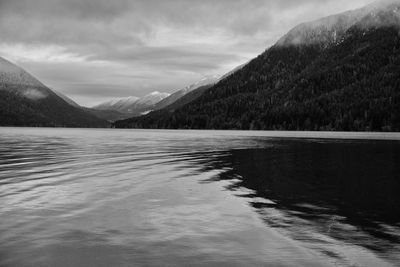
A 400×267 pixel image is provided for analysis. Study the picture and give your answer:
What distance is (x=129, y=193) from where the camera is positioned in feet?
97.8

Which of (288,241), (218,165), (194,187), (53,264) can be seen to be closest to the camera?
(53,264)

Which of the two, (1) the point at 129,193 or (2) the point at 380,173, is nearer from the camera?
(1) the point at 129,193

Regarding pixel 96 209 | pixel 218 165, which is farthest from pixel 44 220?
pixel 218 165

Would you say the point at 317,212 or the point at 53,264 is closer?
the point at 53,264

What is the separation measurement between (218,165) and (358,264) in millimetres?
34814

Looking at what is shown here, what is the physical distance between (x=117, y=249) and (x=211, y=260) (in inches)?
147

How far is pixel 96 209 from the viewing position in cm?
2458

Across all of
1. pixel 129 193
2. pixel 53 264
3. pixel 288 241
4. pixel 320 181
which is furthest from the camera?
pixel 320 181

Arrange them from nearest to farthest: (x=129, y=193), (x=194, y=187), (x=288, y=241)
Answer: (x=288, y=241) < (x=129, y=193) < (x=194, y=187)

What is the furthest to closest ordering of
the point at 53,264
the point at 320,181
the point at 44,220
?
the point at 320,181
the point at 44,220
the point at 53,264

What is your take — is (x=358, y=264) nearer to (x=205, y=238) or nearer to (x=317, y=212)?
(x=205, y=238)

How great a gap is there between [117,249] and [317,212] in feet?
39.5

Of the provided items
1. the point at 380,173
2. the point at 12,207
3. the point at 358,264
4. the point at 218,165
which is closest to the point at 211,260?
the point at 358,264

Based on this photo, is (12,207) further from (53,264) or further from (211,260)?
(211,260)
